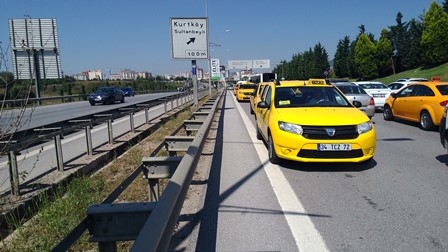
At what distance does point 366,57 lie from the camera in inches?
3110

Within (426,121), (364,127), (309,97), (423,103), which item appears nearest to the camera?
(364,127)

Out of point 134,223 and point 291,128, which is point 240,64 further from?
point 134,223

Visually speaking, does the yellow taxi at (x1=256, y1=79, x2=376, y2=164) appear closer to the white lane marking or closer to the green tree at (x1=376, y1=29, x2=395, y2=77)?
the white lane marking

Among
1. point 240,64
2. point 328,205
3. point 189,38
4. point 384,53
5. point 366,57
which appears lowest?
point 328,205

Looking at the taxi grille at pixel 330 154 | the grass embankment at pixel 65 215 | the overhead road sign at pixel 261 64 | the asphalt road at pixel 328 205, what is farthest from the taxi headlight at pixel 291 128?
the overhead road sign at pixel 261 64

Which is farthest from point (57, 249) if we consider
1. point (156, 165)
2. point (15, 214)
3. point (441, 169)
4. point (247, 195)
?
point (441, 169)

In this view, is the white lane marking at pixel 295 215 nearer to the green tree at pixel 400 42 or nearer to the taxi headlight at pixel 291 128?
the taxi headlight at pixel 291 128

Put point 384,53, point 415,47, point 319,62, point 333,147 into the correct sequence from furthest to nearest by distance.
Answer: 1. point 319,62
2. point 384,53
3. point 415,47
4. point 333,147

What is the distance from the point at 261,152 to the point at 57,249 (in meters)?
7.07

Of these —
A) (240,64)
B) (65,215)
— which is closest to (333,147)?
(65,215)

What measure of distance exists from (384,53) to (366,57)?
12.2 feet

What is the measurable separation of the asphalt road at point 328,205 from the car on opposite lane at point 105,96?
29019mm

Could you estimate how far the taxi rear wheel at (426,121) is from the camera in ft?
40.1

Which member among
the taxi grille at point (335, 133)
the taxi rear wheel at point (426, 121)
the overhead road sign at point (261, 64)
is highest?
the overhead road sign at point (261, 64)
